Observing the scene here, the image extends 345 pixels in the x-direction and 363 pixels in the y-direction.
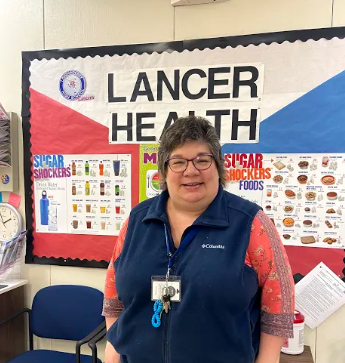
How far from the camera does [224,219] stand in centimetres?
102

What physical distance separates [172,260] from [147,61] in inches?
49.9

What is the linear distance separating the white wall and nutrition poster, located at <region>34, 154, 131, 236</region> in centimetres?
20

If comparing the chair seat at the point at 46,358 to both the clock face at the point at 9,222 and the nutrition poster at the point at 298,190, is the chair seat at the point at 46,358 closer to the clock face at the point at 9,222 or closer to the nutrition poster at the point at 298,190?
the clock face at the point at 9,222

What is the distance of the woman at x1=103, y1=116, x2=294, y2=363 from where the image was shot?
0.95 m

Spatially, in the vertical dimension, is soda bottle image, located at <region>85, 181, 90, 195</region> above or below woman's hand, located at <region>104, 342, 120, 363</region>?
above

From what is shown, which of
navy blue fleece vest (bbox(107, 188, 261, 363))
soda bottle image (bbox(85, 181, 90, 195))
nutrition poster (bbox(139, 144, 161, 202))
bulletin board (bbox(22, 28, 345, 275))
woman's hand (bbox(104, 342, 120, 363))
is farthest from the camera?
soda bottle image (bbox(85, 181, 90, 195))

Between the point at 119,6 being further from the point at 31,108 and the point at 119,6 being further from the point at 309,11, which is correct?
the point at 309,11

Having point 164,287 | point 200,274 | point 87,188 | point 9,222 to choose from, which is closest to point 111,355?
point 164,287

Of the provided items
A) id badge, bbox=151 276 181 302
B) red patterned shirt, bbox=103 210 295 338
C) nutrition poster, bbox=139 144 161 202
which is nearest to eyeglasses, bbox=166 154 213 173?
red patterned shirt, bbox=103 210 295 338

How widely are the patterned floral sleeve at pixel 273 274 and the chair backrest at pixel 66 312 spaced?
123cm

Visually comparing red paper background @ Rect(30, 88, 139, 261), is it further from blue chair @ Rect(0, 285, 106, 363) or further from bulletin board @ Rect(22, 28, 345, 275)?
blue chair @ Rect(0, 285, 106, 363)

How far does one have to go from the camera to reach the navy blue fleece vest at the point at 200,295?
95 cm

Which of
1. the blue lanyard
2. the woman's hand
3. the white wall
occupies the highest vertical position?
the white wall

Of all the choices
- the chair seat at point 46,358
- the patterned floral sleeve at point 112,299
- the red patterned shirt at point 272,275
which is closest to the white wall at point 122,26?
the chair seat at point 46,358
